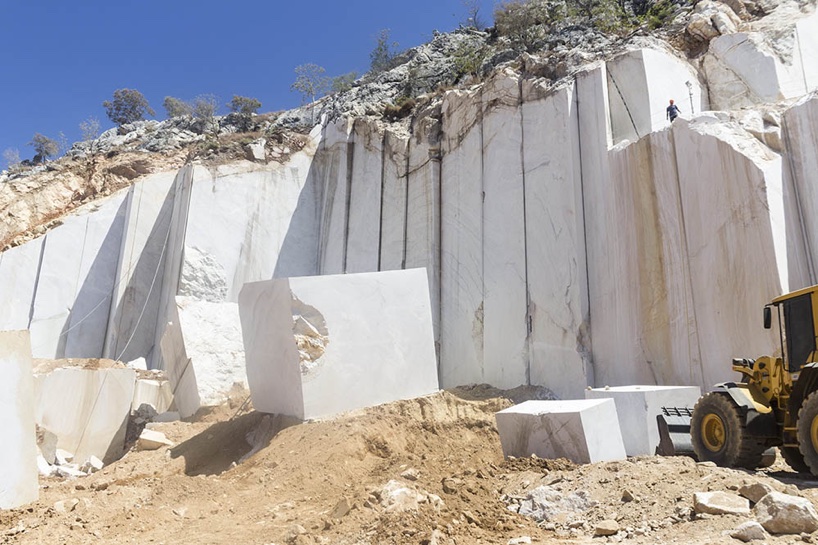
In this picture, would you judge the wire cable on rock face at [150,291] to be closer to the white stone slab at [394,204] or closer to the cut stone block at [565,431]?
the white stone slab at [394,204]

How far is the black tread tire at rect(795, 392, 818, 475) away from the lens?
557 centimetres

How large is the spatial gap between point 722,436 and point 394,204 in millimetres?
13994

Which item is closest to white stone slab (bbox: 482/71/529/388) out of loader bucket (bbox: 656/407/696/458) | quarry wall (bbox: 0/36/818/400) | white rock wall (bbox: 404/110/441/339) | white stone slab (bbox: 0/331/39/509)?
quarry wall (bbox: 0/36/818/400)

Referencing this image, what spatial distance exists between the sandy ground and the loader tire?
37 centimetres

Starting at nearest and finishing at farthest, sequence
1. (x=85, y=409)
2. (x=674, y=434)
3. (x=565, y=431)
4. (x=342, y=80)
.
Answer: (x=565, y=431) → (x=674, y=434) → (x=85, y=409) → (x=342, y=80)

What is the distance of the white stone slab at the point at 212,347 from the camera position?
13.3 m

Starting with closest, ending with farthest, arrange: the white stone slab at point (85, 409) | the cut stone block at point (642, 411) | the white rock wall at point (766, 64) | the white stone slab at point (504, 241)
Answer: the cut stone block at point (642, 411) → the white stone slab at point (85, 409) → the white rock wall at point (766, 64) → the white stone slab at point (504, 241)

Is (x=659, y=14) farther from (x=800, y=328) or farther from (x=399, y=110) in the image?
(x=800, y=328)

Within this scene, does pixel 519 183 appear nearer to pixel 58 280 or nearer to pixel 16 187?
pixel 58 280

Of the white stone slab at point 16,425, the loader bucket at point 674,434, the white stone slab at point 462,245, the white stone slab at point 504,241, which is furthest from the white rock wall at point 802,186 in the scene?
the white stone slab at point 16,425

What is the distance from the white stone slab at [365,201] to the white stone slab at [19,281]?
11440 millimetres

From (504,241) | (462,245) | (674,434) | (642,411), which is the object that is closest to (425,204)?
(462,245)

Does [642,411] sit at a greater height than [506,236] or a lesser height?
lesser

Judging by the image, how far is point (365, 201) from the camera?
2073 cm
